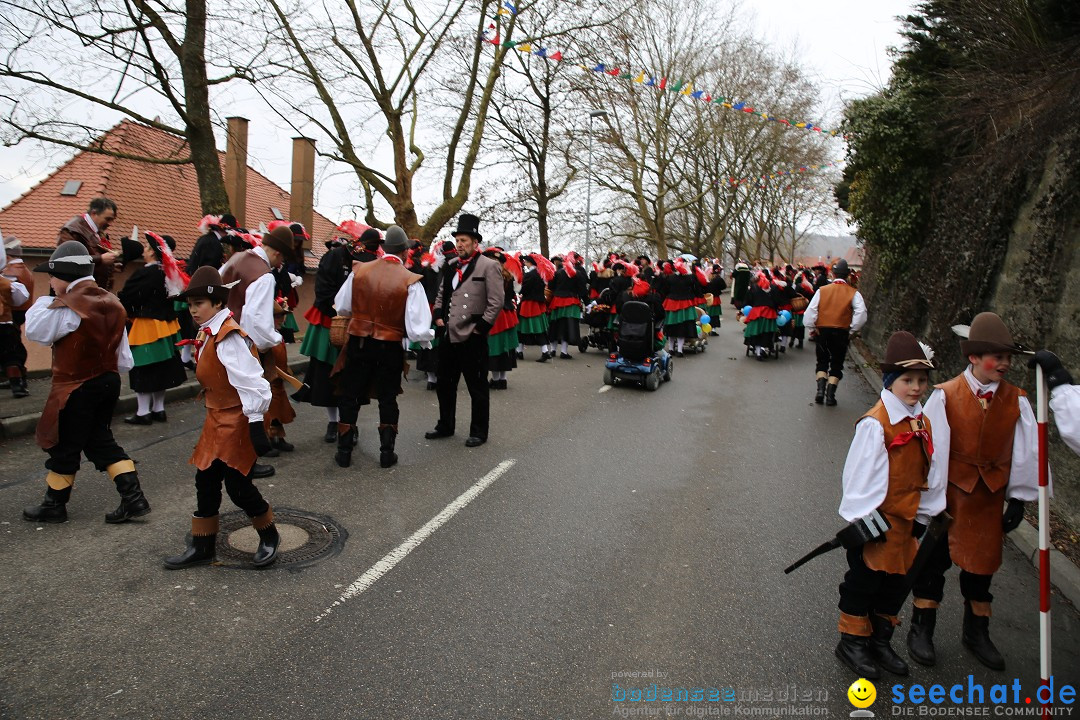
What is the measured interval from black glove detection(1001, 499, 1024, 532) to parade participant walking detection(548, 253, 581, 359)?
11.0 meters

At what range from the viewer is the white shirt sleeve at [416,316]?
6.29 meters

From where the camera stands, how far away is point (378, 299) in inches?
247

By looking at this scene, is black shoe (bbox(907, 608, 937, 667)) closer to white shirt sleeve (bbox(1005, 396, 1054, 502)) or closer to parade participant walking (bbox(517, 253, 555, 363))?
white shirt sleeve (bbox(1005, 396, 1054, 502))

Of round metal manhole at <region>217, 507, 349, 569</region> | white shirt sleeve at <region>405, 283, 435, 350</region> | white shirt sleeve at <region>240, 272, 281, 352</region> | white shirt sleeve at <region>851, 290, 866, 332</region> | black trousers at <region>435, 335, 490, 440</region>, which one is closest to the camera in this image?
round metal manhole at <region>217, 507, 349, 569</region>

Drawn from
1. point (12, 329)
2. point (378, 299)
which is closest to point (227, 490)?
point (378, 299)

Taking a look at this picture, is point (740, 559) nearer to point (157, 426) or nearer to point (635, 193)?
point (157, 426)

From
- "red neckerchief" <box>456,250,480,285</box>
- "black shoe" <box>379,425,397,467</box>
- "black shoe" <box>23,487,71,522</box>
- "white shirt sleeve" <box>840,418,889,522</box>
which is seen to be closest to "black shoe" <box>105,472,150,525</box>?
"black shoe" <box>23,487,71,522</box>

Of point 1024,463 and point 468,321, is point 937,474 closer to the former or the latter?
point 1024,463

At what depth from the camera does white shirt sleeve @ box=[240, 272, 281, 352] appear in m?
5.62

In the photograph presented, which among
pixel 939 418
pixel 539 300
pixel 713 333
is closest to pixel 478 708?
pixel 939 418

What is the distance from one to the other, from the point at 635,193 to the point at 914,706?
111 feet

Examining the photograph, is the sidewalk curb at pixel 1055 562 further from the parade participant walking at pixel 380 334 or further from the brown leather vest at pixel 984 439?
the parade participant walking at pixel 380 334

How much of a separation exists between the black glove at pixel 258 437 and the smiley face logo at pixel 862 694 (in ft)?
10.3

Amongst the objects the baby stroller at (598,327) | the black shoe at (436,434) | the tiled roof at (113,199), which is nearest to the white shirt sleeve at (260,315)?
the black shoe at (436,434)
